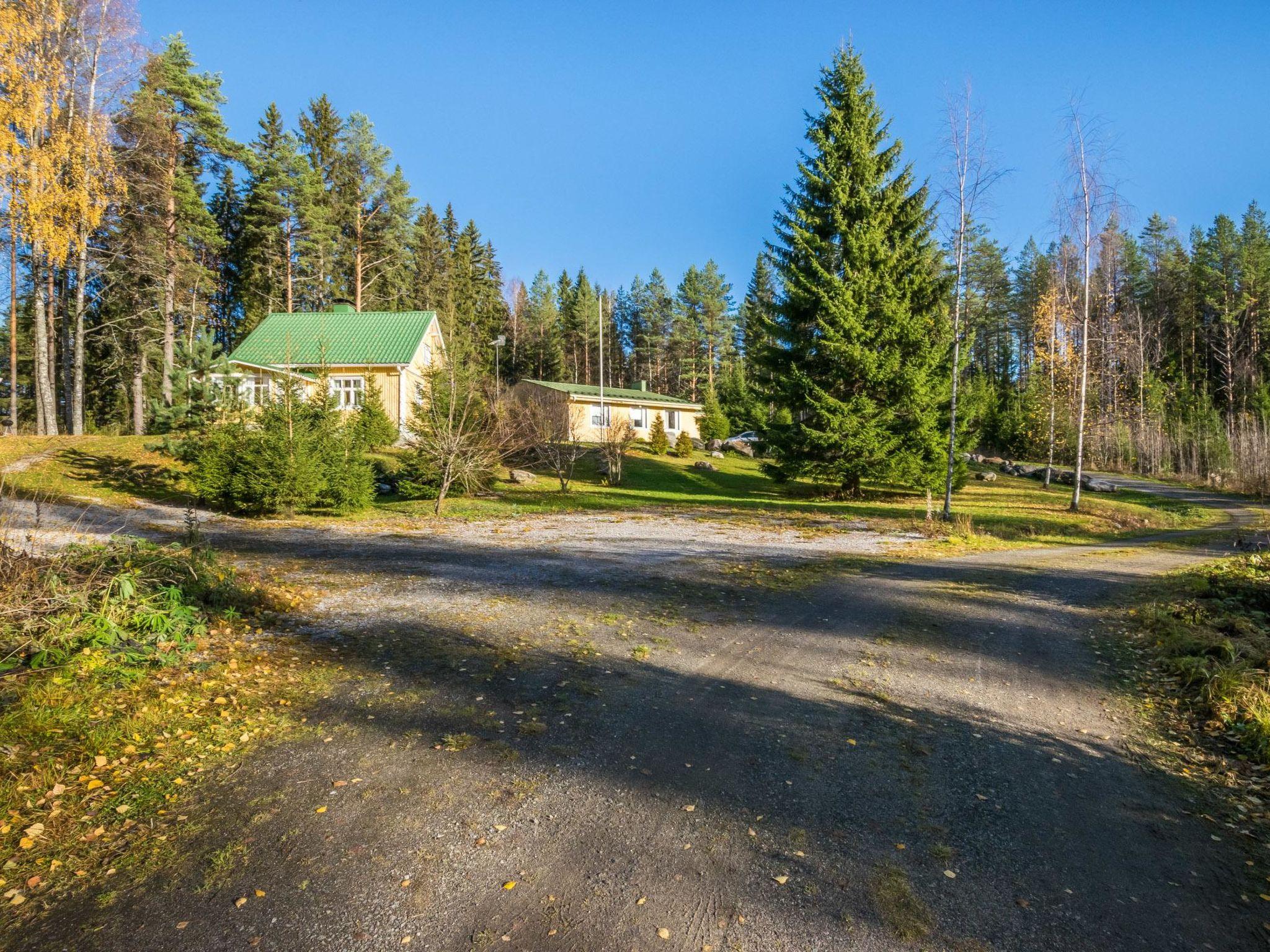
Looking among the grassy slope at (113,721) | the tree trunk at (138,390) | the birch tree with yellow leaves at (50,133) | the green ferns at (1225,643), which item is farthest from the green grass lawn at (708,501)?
the grassy slope at (113,721)

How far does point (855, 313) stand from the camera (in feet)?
68.6

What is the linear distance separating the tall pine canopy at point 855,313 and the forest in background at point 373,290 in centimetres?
113

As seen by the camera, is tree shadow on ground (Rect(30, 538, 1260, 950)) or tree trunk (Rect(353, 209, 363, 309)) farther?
tree trunk (Rect(353, 209, 363, 309))

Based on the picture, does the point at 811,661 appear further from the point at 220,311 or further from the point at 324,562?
the point at 220,311

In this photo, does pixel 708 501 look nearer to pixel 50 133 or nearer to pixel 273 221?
pixel 50 133

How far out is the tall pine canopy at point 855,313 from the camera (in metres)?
20.8

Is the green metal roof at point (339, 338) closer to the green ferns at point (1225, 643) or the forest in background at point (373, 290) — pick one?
the forest in background at point (373, 290)

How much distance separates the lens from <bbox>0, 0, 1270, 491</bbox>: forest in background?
752 inches

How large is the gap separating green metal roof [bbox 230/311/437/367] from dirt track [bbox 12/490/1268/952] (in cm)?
2443

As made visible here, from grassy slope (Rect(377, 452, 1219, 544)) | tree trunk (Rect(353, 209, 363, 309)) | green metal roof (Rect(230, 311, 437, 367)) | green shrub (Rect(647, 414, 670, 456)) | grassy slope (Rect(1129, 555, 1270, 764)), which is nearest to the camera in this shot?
grassy slope (Rect(1129, 555, 1270, 764))

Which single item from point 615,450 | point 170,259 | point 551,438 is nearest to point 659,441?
point 615,450

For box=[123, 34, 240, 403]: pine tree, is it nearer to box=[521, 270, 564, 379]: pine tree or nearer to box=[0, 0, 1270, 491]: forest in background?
box=[0, 0, 1270, 491]: forest in background

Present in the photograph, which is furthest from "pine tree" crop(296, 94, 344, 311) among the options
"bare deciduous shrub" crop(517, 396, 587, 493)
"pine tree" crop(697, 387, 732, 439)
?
"pine tree" crop(697, 387, 732, 439)

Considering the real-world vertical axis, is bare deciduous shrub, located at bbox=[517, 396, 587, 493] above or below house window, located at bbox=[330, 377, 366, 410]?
below
